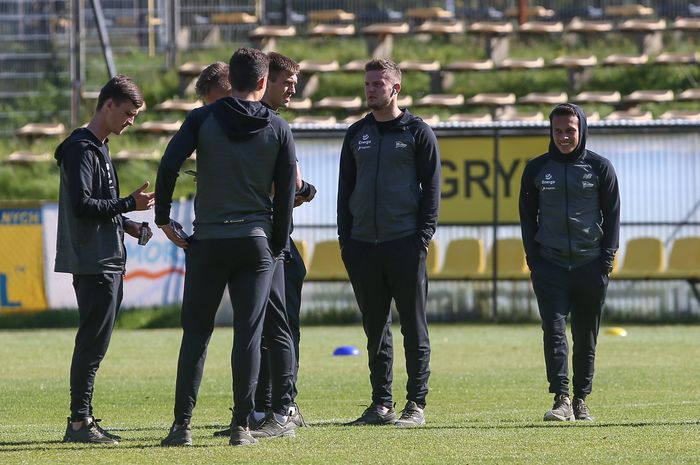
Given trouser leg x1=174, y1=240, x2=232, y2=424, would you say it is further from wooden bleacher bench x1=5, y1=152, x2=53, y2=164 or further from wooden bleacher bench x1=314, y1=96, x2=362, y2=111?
wooden bleacher bench x1=314, y1=96, x2=362, y2=111

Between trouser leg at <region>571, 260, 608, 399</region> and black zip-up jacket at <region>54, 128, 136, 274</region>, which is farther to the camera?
trouser leg at <region>571, 260, 608, 399</region>

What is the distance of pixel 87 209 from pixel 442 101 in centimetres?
1916

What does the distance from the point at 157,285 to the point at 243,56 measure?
38.2ft

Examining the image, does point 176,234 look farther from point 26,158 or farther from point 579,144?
point 26,158

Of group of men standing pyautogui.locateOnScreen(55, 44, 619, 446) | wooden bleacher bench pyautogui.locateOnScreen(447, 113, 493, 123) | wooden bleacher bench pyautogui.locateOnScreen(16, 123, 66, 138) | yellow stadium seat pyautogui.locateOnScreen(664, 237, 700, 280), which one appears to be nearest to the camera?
group of men standing pyautogui.locateOnScreen(55, 44, 619, 446)

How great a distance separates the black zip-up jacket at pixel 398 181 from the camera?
8.43 meters

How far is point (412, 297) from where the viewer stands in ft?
28.0

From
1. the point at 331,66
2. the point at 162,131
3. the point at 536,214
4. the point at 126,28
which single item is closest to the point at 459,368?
the point at 536,214

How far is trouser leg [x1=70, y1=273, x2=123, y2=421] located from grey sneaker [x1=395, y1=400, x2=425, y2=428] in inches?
75.7

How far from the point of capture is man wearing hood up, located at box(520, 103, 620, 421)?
8.65m

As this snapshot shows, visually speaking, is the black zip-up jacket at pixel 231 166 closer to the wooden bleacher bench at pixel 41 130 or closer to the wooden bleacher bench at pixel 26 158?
the wooden bleacher bench at pixel 26 158

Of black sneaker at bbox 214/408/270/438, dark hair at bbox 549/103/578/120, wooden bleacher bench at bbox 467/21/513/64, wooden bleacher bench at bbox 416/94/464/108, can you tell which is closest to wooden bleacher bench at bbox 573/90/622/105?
wooden bleacher bench at bbox 416/94/464/108

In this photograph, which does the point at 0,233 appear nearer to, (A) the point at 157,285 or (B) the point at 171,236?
(A) the point at 157,285

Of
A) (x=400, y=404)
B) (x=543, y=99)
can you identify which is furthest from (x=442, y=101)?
(x=400, y=404)
